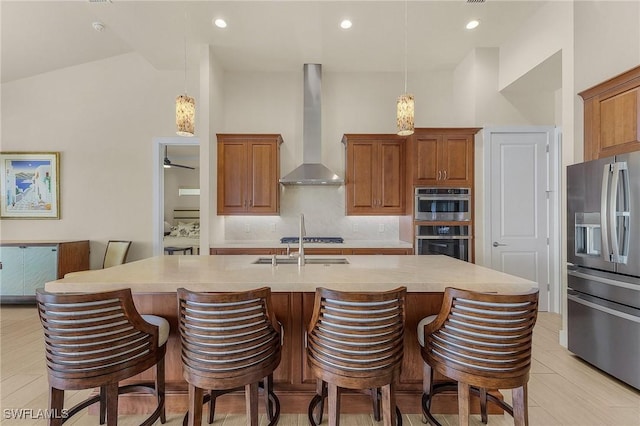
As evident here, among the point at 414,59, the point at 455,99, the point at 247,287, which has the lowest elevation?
the point at 247,287

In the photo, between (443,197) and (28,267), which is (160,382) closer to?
(443,197)

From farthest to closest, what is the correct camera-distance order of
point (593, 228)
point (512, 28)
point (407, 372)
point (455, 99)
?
1. point (455, 99)
2. point (512, 28)
3. point (593, 228)
4. point (407, 372)

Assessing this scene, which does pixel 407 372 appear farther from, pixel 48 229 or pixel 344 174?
pixel 48 229

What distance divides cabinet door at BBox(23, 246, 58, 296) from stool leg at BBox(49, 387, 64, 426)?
3.47m

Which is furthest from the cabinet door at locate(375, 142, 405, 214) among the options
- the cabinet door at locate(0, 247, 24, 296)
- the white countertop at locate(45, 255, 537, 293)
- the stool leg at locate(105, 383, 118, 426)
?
the cabinet door at locate(0, 247, 24, 296)

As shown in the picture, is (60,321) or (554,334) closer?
(60,321)

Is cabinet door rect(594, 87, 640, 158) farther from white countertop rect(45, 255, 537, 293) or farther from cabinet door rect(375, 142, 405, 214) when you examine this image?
cabinet door rect(375, 142, 405, 214)

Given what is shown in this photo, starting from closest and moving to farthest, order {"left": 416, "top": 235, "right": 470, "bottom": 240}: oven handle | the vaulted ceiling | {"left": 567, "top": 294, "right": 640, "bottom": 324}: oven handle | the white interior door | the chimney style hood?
{"left": 567, "top": 294, "right": 640, "bottom": 324}: oven handle → the vaulted ceiling → {"left": 416, "top": 235, "right": 470, "bottom": 240}: oven handle → the white interior door → the chimney style hood

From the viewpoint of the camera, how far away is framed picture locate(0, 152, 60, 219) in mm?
4602

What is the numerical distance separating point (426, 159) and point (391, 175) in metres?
0.53

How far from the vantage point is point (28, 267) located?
420cm

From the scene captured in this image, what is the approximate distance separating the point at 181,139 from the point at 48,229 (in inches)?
98.2

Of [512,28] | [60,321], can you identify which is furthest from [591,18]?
[60,321]

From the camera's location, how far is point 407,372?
199 centimetres
